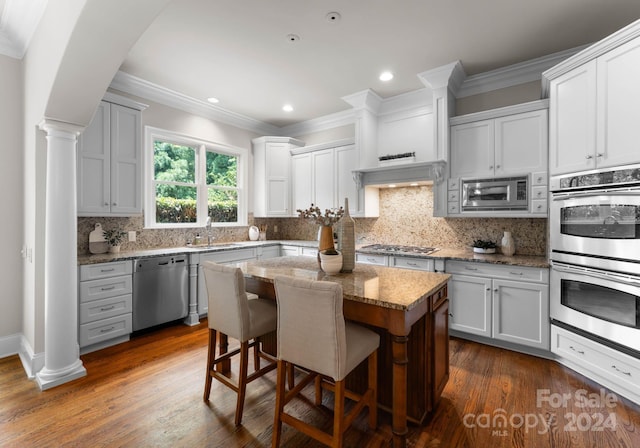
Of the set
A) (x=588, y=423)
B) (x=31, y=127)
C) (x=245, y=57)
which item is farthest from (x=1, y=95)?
(x=588, y=423)

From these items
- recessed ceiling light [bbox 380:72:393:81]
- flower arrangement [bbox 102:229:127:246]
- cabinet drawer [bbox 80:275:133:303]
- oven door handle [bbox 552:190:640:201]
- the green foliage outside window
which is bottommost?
cabinet drawer [bbox 80:275:133:303]

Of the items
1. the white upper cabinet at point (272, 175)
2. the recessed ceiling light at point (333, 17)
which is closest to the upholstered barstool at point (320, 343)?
the recessed ceiling light at point (333, 17)

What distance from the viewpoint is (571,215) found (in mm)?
2584

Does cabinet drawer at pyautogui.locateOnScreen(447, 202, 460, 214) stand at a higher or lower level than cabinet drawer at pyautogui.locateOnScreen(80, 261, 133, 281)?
higher

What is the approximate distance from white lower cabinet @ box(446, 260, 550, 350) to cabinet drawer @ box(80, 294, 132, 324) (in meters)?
3.46

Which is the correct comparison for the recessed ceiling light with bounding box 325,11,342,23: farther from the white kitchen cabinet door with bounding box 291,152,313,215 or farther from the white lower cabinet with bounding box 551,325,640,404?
the white lower cabinet with bounding box 551,325,640,404

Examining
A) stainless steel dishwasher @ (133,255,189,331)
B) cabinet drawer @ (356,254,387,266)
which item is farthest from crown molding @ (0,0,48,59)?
cabinet drawer @ (356,254,387,266)

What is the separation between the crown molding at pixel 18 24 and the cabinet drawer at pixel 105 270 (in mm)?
2110

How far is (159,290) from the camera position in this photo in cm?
348

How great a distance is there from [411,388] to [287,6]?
114 inches

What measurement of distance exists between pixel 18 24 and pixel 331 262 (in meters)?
3.34

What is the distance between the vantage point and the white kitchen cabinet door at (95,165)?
3.12 metres

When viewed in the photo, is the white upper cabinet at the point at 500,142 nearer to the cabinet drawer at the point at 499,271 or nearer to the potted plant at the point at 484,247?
the potted plant at the point at 484,247

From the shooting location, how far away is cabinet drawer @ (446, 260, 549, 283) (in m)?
2.84
